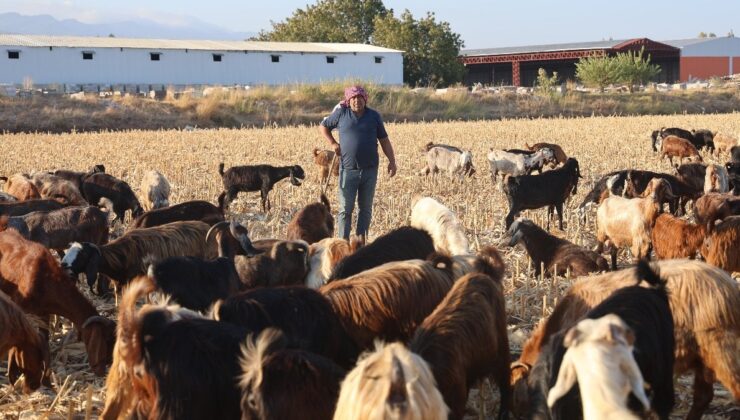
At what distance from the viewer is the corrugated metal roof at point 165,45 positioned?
58500mm

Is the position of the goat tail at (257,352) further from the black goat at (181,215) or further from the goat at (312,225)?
the goat at (312,225)

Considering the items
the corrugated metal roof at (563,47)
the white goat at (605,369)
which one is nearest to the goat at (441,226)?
the white goat at (605,369)

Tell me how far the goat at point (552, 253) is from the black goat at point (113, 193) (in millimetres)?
6520

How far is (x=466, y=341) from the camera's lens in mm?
5812

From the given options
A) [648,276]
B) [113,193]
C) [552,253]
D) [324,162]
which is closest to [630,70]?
[324,162]

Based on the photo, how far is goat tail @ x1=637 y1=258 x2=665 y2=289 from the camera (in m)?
5.82

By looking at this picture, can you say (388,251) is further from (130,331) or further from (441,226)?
(130,331)

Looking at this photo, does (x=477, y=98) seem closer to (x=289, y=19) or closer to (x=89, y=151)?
(x=89, y=151)

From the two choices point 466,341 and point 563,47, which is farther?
point 563,47

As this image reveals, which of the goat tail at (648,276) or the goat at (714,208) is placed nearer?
the goat tail at (648,276)

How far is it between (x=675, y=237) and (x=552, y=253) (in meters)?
1.55

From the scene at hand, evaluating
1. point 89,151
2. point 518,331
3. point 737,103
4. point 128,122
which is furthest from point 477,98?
point 518,331

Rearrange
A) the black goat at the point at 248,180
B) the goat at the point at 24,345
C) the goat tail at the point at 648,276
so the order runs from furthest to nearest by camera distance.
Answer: the black goat at the point at 248,180 → the goat at the point at 24,345 → the goat tail at the point at 648,276

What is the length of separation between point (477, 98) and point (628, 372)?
47425 millimetres
